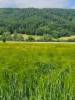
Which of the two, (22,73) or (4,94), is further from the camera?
(22,73)

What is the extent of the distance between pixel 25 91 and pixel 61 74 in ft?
5.41

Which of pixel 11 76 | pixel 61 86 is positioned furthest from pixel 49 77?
pixel 11 76

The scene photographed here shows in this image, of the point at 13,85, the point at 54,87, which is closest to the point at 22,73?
the point at 13,85

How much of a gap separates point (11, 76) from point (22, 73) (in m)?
0.67

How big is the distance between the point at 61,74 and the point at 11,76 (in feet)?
5.83

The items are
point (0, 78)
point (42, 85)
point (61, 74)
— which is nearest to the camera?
point (42, 85)

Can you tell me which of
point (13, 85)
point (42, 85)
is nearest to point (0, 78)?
point (13, 85)

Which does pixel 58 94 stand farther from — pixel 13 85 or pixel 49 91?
pixel 13 85

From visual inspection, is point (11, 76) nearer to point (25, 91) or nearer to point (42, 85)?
point (25, 91)

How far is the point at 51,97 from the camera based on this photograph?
1170cm

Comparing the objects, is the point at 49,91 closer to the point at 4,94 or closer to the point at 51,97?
the point at 51,97

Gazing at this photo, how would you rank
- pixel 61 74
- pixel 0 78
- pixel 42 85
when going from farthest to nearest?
1. pixel 61 74
2. pixel 0 78
3. pixel 42 85

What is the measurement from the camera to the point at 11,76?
13.5m

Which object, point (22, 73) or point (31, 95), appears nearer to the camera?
point (31, 95)
